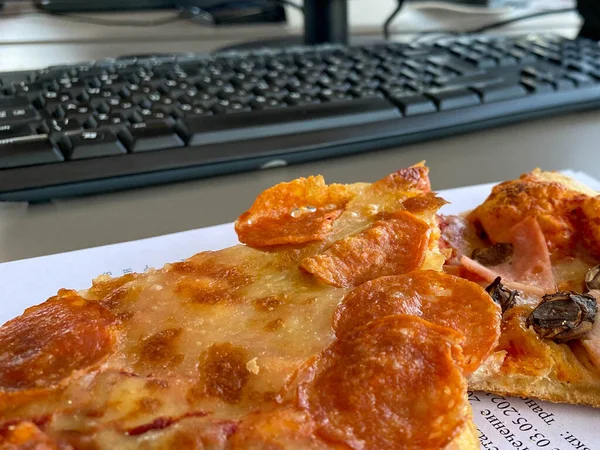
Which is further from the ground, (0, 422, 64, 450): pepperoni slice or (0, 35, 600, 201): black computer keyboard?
(0, 35, 600, 201): black computer keyboard

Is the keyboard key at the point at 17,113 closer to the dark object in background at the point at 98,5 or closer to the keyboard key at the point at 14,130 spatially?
the keyboard key at the point at 14,130

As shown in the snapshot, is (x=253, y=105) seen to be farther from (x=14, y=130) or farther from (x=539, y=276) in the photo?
(x=539, y=276)

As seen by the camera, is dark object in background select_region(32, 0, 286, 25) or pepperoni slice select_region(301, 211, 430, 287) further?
dark object in background select_region(32, 0, 286, 25)

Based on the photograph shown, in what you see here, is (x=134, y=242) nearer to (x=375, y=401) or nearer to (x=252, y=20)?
(x=375, y=401)

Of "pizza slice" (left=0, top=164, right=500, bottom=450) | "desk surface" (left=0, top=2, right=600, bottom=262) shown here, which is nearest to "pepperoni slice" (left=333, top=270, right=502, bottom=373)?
"pizza slice" (left=0, top=164, right=500, bottom=450)

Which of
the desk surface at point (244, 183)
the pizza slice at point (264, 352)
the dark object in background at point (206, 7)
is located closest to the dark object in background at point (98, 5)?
the dark object in background at point (206, 7)

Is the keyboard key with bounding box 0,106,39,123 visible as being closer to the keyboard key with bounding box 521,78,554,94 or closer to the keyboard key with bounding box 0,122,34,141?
the keyboard key with bounding box 0,122,34,141

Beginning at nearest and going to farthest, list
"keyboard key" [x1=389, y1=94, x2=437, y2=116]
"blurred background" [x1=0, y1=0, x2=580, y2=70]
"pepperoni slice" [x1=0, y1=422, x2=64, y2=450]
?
1. "pepperoni slice" [x1=0, y1=422, x2=64, y2=450]
2. "keyboard key" [x1=389, y1=94, x2=437, y2=116]
3. "blurred background" [x1=0, y1=0, x2=580, y2=70]
